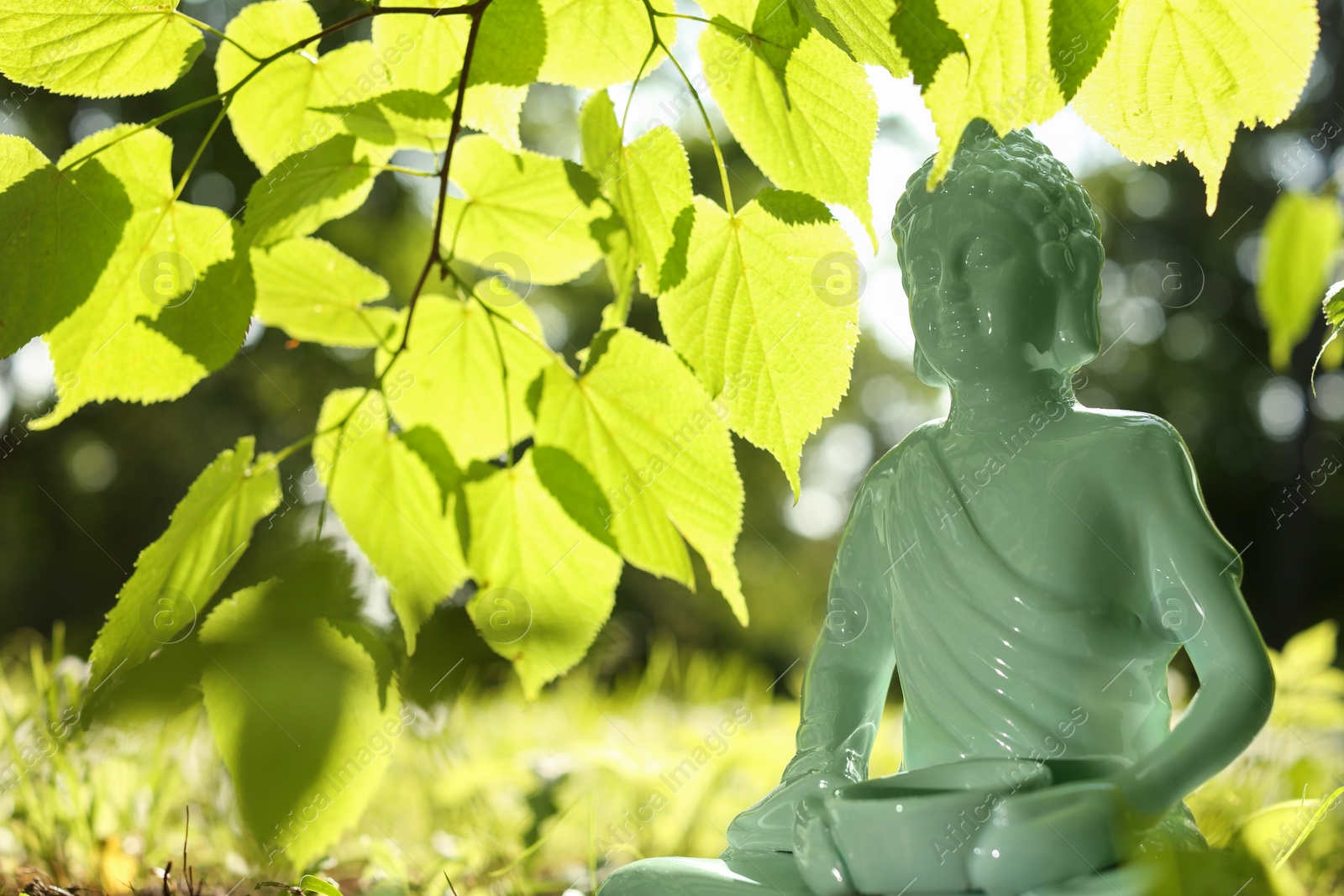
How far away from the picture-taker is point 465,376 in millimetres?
539

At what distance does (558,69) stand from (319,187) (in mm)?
119

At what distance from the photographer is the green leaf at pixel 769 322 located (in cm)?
40

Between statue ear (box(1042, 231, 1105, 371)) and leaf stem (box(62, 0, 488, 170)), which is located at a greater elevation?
leaf stem (box(62, 0, 488, 170))

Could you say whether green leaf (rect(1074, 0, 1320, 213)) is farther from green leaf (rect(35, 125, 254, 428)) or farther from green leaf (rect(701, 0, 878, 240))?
green leaf (rect(35, 125, 254, 428))

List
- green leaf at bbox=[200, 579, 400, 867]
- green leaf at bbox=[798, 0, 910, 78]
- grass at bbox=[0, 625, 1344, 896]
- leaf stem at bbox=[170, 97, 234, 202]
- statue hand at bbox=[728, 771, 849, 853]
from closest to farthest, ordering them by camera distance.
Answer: green leaf at bbox=[200, 579, 400, 867], green leaf at bbox=[798, 0, 910, 78], leaf stem at bbox=[170, 97, 234, 202], statue hand at bbox=[728, 771, 849, 853], grass at bbox=[0, 625, 1344, 896]

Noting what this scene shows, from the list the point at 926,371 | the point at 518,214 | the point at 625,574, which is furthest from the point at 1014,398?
the point at 625,574

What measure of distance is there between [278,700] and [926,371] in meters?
0.45

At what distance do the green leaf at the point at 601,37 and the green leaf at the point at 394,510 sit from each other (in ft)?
0.61

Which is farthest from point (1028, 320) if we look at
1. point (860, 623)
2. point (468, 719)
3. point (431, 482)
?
point (468, 719)

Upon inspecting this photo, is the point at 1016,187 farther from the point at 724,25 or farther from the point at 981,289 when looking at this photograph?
the point at 724,25

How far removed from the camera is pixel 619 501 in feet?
1.56

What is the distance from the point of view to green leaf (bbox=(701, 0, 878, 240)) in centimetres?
37

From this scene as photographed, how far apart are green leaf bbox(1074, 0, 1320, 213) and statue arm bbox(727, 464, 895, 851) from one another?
1.00ft

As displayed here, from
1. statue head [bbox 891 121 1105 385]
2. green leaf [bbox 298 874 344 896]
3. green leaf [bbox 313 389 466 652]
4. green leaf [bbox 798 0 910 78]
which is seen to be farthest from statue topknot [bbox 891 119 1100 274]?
green leaf [bbox 298 874 344 896]
